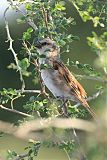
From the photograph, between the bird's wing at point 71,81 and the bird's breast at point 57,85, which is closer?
the bird's wing at point 71,81

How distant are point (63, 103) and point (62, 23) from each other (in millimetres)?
768

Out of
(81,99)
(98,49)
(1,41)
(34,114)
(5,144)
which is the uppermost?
(98,49)

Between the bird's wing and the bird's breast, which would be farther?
the bird's breast

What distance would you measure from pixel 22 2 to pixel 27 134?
7.40ft

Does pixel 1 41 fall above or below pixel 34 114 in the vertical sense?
below

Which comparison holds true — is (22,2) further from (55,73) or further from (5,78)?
(5,78)

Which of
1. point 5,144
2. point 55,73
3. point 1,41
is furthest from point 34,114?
point 1,41

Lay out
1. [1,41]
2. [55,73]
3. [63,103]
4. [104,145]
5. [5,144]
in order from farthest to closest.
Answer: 1. [1,41]
2. [5,144]
3. [55,73]
4. [63,103]
5. [104,145]

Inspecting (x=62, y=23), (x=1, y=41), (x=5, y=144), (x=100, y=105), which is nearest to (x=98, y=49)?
(x=100, y=105)

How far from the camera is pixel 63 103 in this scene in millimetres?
4273

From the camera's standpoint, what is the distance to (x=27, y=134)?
1620 millimetres

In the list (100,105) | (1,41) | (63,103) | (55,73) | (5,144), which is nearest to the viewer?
(100,105)

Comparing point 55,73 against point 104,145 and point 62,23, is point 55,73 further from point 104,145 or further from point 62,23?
point 104,145

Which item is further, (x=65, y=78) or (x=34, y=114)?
(x=65, y=78)
